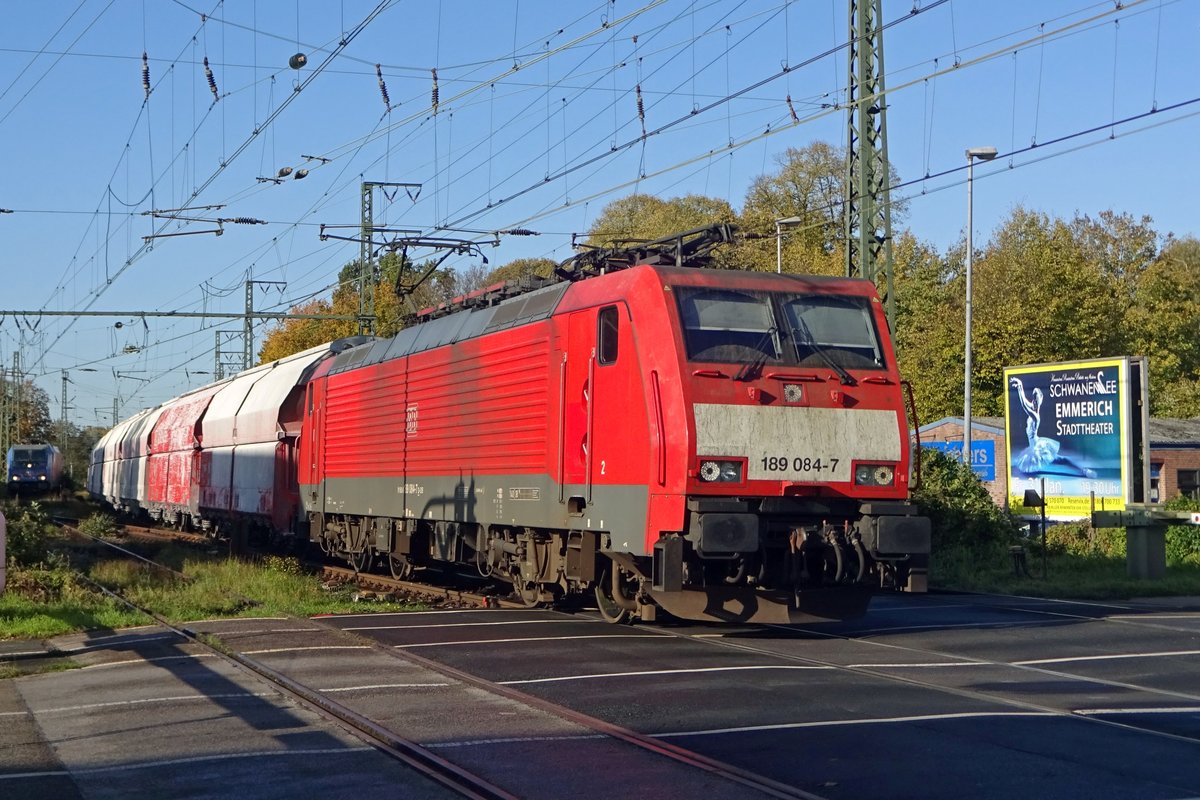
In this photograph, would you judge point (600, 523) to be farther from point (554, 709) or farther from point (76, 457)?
point (76, 457)

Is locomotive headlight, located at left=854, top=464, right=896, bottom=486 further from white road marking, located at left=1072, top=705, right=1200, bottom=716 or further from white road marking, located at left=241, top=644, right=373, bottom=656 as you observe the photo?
white road marking, located at left=241, top=644, right=373, bottom=656

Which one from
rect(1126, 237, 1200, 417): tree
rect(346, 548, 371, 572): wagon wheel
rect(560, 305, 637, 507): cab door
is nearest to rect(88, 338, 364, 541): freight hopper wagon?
rect(346, 548, 371, 572): wagon wheel

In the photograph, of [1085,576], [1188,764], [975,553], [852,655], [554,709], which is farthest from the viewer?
[975,553]

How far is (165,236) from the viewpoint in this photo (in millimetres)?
30312

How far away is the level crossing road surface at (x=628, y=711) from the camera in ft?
24.8

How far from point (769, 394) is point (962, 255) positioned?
171 feet

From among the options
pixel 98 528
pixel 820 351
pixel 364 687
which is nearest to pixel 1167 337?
pixel 98 528

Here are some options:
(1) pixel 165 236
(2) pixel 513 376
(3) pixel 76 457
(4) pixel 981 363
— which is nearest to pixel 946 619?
(2) pixel 513 376

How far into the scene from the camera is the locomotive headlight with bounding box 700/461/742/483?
12508mm

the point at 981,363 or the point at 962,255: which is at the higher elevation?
the point at 962,255

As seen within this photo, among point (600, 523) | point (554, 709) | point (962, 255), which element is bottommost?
point (554, 709)

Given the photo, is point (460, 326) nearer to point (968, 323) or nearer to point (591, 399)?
point (591, 399)

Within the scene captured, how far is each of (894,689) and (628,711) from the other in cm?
227

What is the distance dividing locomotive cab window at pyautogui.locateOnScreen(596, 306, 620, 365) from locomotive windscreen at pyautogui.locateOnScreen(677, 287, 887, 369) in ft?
2.99
